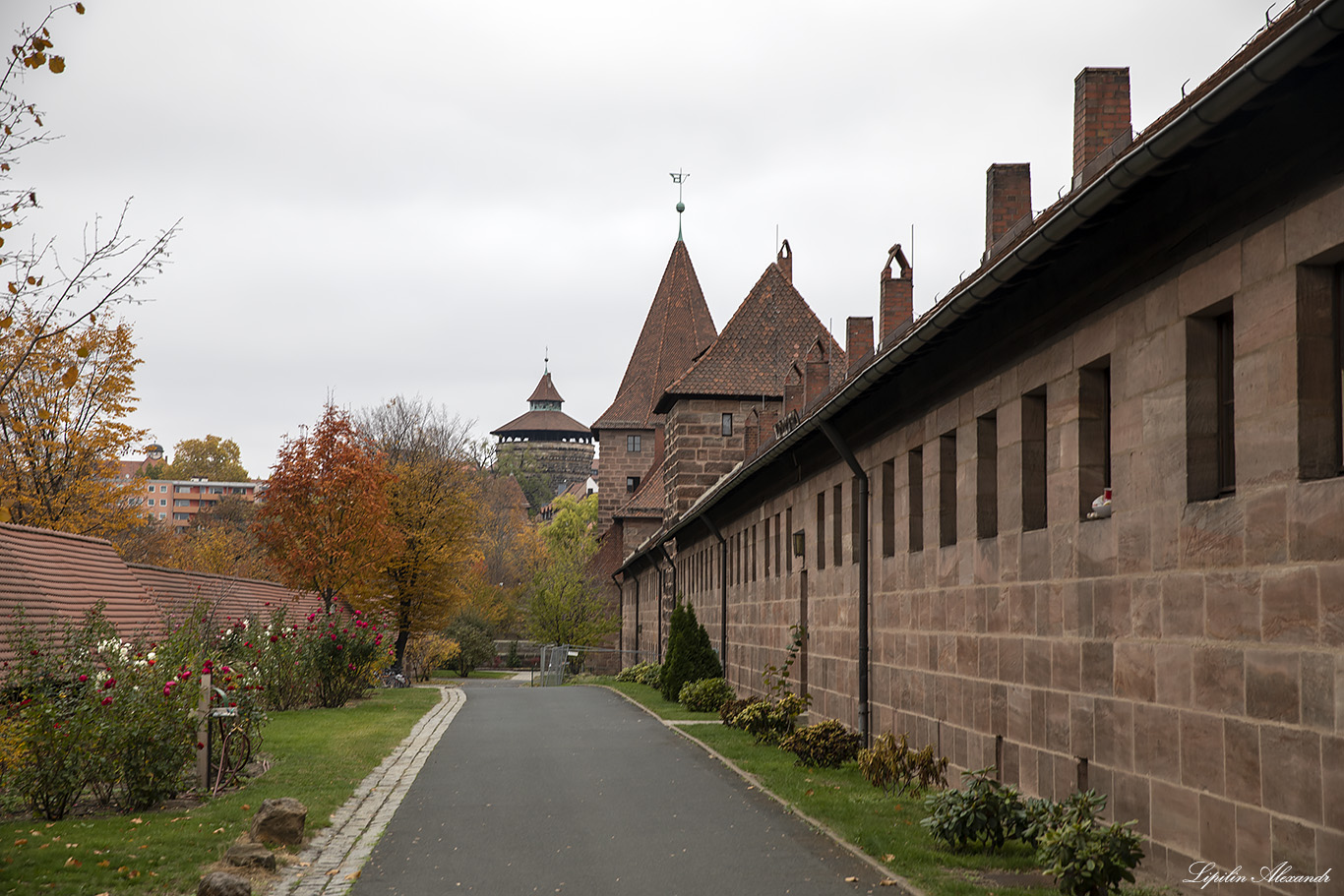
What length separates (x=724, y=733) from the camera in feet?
68.0

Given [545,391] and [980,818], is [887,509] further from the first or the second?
[545,391]

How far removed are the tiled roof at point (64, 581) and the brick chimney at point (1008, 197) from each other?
11.3 metres

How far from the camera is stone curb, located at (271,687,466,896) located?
366 inches

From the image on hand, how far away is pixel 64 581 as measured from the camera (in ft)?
68.2

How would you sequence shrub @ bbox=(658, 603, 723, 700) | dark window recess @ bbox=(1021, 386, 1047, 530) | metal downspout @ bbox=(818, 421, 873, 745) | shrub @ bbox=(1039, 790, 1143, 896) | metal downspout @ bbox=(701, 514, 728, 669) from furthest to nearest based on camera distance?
metal downspout @ bbox=(701, 514, 728, 669), shrub @ bbox=(658, 603, 723, 700), metal downspout @ bbox=(818, 421, 873, 745), dark window recess @ bbox=(1021, 386, 1047, 530), shrub @ bbox=(1039, 790, 1143, 896)

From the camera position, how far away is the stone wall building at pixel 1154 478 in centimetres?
683

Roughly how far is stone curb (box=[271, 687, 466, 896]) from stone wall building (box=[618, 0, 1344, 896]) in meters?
5.47

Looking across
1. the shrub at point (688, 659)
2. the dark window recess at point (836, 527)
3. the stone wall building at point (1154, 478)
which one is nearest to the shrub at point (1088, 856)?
the stone wall building at point (1154, 478)

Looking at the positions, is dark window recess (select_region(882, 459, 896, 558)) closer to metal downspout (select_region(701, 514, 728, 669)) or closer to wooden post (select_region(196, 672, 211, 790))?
wooden post (select_region(196, 672, 211, 790))

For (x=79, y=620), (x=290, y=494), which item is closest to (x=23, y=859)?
(x=79, y=620)

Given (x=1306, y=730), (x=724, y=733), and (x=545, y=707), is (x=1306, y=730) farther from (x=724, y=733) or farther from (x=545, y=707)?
(x=545, y=707)

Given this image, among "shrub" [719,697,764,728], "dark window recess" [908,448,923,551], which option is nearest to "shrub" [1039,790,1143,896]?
"dark window recess" [908,448,923,551]

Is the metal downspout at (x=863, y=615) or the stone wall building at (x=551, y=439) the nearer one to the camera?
the metal downspout at (x=863, y=615)

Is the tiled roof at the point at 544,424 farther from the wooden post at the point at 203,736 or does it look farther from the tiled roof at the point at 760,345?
the wooden post at the point at 203,736
